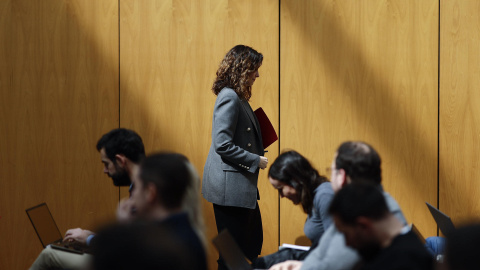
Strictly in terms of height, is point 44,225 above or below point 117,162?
below

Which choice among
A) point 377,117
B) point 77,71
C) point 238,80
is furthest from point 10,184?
point 377,117

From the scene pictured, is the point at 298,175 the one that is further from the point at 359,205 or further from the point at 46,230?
the point at 46,230

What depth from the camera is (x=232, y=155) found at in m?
3.64

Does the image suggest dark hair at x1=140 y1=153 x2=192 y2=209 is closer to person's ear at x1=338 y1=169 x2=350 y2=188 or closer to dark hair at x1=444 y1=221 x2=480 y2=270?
person's ear at x1=338 y1=169 x2=350 y2=188

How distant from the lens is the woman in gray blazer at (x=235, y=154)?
3678mm

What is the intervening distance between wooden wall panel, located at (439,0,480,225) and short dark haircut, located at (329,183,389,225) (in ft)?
9.03

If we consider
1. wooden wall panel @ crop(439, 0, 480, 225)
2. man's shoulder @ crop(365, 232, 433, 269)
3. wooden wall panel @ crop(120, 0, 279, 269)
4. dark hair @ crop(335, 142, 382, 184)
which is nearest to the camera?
man's shoulder @ crop(365, 232, 433, 269)

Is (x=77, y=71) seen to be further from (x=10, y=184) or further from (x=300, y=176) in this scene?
(x=300, y=176)

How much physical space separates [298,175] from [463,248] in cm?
149

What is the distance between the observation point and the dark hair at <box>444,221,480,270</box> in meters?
1.46

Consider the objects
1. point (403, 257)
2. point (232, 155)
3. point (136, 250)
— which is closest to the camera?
point (136, 250)

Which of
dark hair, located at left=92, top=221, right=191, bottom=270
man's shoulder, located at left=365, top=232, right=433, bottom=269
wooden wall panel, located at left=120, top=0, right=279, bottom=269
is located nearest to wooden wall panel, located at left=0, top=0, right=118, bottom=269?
wooden wall panel, located at left=120, top=0, right=279, bottom=269

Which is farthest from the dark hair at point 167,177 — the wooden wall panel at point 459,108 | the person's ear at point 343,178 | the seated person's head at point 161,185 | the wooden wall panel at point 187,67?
the wooden wall panel at point 459,108

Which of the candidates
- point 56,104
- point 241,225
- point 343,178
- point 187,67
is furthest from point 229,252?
point 56,104
